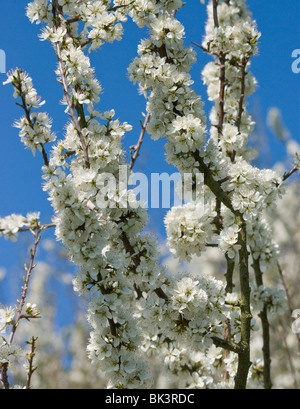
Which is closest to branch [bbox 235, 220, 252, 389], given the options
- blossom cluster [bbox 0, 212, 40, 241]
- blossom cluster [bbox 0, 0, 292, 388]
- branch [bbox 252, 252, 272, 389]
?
blossom cluster [bbox 0, 0, 292, 388]

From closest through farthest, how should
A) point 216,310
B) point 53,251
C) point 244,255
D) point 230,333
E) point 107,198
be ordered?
1. point 107,198
2. point 216,310
3. point 244,255
4. point 230,333
5. point 53,251

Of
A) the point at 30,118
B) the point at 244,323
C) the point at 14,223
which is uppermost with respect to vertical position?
the point at 30,118

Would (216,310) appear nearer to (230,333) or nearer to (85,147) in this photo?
(230,333)

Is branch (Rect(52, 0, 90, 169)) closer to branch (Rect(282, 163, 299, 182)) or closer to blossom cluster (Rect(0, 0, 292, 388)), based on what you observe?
blossom cluster (Rect(0, 0, 292, 388))

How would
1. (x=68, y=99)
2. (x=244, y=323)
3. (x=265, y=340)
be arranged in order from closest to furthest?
(x=68, y=99) → (x=244, y=323) → (x=265, y=340)

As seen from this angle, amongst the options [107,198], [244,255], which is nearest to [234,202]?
[244,255]

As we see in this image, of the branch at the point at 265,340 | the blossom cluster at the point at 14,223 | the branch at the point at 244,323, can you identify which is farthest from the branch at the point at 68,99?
the branch at the point at 265,340

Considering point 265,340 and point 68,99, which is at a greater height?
point 68,99

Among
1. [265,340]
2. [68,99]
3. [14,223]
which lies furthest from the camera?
[265,340]

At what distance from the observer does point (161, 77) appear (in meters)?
3.21

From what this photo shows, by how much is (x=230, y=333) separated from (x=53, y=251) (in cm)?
782

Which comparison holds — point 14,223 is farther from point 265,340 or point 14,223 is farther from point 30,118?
point 265,340

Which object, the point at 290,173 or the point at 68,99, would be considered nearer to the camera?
the point at 68,99

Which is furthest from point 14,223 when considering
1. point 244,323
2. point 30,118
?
point 244,323
